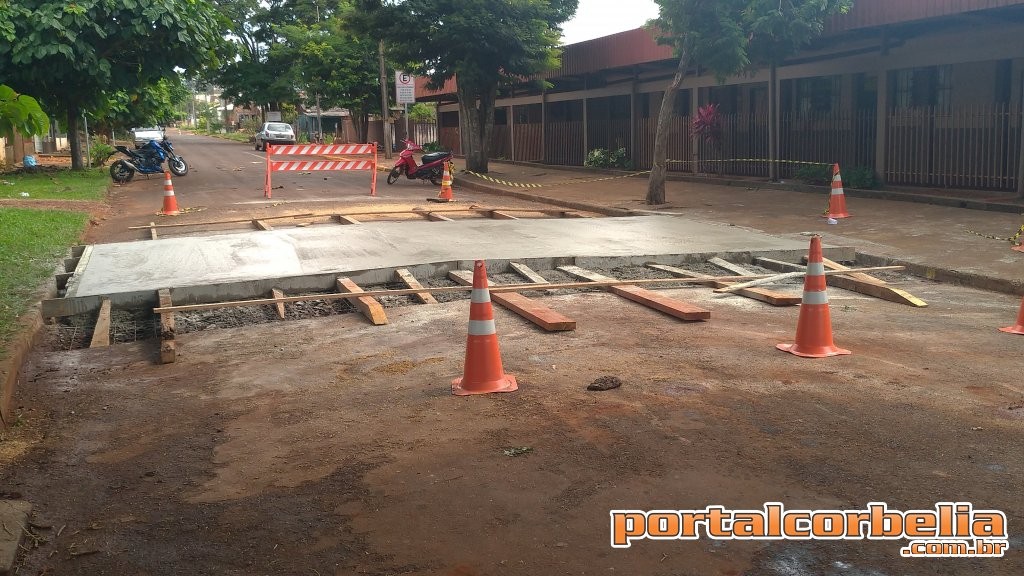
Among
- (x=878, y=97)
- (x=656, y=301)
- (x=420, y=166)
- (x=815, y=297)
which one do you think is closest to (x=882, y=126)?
(x=878, y=97)

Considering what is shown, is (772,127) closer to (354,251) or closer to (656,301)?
(354,251)

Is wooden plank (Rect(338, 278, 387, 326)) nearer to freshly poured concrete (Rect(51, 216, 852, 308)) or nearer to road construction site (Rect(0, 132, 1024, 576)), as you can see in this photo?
road construction site (Rect(0, 132, 1024, 576))

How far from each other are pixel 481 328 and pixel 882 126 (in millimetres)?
15274

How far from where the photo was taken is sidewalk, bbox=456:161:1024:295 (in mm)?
9539

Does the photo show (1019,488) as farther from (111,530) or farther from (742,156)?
(742,156)

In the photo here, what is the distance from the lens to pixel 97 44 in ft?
72.2

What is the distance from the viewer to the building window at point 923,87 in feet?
58.4

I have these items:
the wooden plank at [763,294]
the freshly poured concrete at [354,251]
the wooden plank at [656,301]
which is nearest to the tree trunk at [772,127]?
the freshly poured concrete at [354,251]

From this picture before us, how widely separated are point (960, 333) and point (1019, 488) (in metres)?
3.25

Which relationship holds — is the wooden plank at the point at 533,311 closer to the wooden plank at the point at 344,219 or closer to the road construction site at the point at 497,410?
the road construction site at the point at 497,410

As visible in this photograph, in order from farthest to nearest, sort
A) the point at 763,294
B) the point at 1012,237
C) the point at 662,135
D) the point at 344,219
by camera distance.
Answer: the point at 662,135, the point at 344,219, the point at 1012,237, the point at 763,294

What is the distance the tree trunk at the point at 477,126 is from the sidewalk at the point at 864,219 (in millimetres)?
4479

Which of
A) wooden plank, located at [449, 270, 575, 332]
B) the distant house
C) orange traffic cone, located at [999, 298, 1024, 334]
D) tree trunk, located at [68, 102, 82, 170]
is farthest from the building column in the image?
tree trunk, located at [68, 102, 82, 170]

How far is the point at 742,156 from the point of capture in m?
22.3
